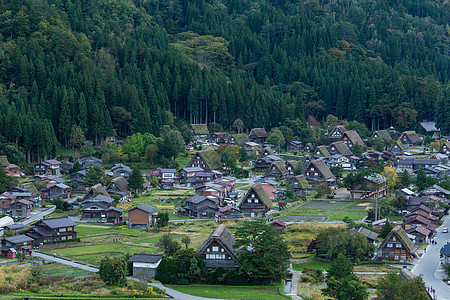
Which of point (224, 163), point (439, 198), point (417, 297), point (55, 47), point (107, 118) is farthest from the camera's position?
point (55, 47)

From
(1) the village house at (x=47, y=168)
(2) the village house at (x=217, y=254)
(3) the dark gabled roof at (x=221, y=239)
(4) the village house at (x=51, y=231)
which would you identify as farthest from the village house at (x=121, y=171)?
(2) the village house at (x=217, y=254)

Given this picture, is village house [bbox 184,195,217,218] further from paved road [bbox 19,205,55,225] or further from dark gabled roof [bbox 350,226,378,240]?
dark gabled roof [bbox 350,226,378,240]

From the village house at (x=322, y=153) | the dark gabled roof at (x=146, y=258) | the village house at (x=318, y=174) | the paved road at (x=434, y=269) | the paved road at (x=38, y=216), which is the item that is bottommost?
the paved road at (x=434, y=269)

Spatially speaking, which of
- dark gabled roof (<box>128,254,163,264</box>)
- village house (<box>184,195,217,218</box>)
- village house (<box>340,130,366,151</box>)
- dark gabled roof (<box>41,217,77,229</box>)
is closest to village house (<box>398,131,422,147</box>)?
village house (<box>340,130,366,151</box>)

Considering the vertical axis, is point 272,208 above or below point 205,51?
below

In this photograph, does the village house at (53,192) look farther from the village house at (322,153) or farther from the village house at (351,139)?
the village house at (351,139)

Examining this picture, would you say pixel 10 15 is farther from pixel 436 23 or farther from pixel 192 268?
pixel 436 23

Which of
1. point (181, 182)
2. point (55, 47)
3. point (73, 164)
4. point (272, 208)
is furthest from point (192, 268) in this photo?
point (55, 47)
